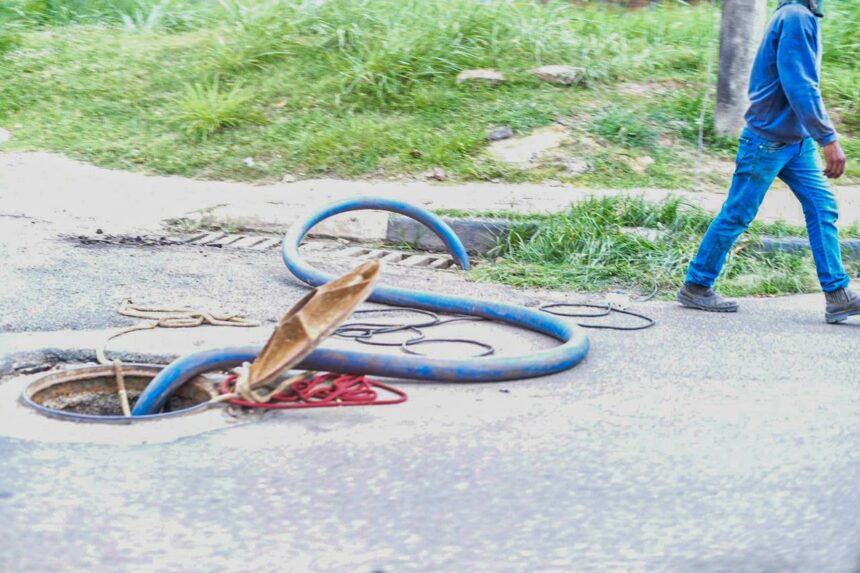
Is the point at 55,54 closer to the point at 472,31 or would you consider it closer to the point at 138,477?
the point at 472,31

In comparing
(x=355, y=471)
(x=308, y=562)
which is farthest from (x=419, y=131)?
(x=308, y=562)

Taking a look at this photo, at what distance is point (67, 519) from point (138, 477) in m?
0.33

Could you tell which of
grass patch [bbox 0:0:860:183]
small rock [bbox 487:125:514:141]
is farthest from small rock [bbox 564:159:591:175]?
small rock [bbox 487:125:514:141]

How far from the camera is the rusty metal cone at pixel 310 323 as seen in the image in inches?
146

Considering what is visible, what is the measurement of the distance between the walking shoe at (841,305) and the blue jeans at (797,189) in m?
0.04

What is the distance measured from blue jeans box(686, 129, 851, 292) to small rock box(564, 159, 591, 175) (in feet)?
8.29

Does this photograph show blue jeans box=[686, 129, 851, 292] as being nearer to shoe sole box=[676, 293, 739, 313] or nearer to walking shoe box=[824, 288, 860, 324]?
walking shoe box=[824, 288, 860, 324]

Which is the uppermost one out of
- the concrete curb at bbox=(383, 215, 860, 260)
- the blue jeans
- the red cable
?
the blue jeans

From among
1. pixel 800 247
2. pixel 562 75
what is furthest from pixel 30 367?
pixel 562 75

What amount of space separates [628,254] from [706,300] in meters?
1.04

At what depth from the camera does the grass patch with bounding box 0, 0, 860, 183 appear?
27.1 ft

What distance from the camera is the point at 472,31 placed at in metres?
9.76

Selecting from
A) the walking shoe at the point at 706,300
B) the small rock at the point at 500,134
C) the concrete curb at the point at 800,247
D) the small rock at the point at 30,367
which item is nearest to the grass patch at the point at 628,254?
the concrete curb at the point at 800,247

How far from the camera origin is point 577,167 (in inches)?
314
